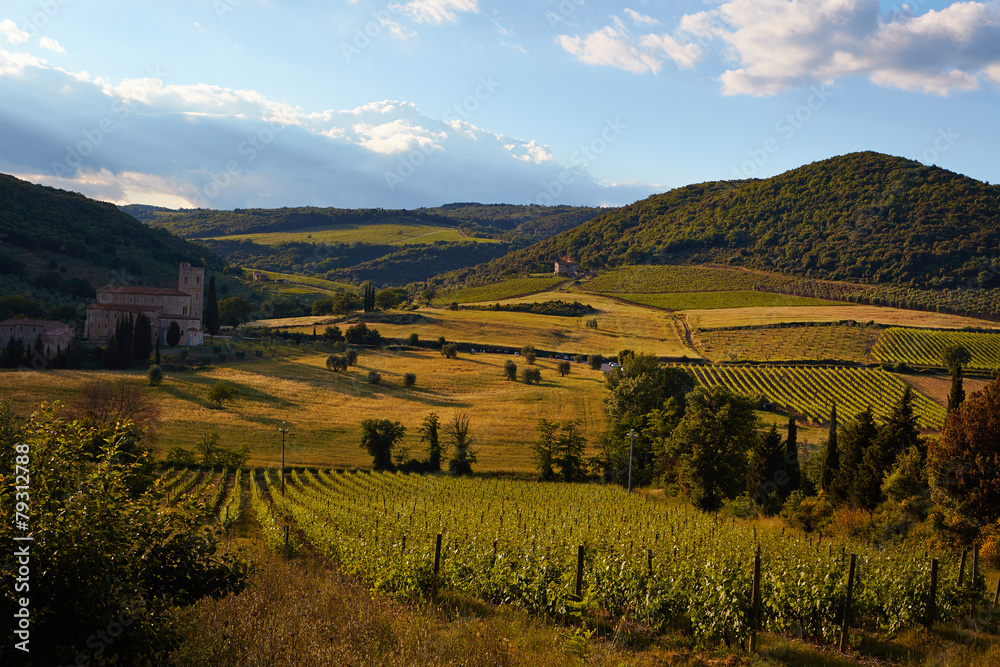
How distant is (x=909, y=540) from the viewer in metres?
19.6

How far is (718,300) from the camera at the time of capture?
388 ft

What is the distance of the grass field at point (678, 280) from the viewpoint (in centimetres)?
12900

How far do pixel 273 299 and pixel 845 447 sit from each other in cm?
11320

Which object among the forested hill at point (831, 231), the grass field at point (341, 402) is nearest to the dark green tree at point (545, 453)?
the grass field at point (341, 402)

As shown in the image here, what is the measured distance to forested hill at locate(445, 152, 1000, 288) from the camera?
123887 millimetres

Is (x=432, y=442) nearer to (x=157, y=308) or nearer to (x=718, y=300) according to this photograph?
(x=157, y=308)

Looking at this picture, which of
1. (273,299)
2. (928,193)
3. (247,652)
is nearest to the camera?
(247,652)

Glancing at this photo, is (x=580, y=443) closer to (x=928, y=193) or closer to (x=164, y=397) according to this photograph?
(x=164, y=397)

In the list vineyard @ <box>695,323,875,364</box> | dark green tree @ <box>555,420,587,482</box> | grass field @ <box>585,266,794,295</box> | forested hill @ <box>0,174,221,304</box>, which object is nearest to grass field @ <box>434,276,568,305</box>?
grass field @ <box>585,266,794,295</box>

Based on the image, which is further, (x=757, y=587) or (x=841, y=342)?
(x=841, y=342)

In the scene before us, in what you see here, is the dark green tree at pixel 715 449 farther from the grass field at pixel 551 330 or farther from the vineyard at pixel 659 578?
the grass field at pixel 551 330

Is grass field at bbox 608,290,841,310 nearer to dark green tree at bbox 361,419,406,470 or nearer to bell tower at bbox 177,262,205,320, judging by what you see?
bell tower at bbox 177,262,205,320

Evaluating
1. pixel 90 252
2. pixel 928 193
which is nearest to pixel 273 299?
pixel 90 252

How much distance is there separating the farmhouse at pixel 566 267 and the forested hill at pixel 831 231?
4.35 metres
